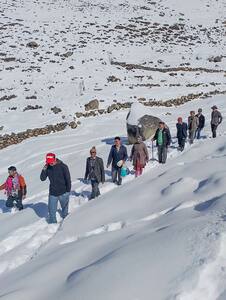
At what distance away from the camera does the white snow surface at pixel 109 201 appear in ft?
21.4

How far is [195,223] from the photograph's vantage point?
759 centimetres

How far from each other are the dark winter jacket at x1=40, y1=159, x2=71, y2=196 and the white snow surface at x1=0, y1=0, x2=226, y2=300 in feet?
2.19

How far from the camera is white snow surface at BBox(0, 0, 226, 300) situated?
257 inches

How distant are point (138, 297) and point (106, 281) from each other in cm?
58

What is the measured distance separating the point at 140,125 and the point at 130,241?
1373 cm

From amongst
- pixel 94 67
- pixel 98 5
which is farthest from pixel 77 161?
pixel 98 5

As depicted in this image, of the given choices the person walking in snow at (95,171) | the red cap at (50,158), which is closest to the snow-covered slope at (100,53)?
the person walking in snow at (95,171)

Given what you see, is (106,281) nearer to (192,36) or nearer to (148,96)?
(148,96)

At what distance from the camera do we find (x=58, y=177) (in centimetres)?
1085

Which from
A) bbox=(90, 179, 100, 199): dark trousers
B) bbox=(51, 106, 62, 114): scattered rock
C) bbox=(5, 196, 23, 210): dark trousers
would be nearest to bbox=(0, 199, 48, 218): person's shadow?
bbox=(5, 196, 23, 210): dark trousers

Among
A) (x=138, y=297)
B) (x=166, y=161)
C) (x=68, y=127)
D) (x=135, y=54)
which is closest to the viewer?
(x=138, y=297)

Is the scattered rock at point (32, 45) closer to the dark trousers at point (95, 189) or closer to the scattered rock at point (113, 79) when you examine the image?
the scattered rock at point (113, 79)

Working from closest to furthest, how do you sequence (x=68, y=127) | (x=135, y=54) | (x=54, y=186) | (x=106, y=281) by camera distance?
(x=106, y=281) → (x=54, y=186) → (x=68, y=127) → (x=135, y=54)

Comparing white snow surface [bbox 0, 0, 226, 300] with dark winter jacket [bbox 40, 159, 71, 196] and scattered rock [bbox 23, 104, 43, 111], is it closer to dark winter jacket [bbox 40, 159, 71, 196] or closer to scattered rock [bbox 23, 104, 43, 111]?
scattered rock [bbox 23, 104, 43, 111]
